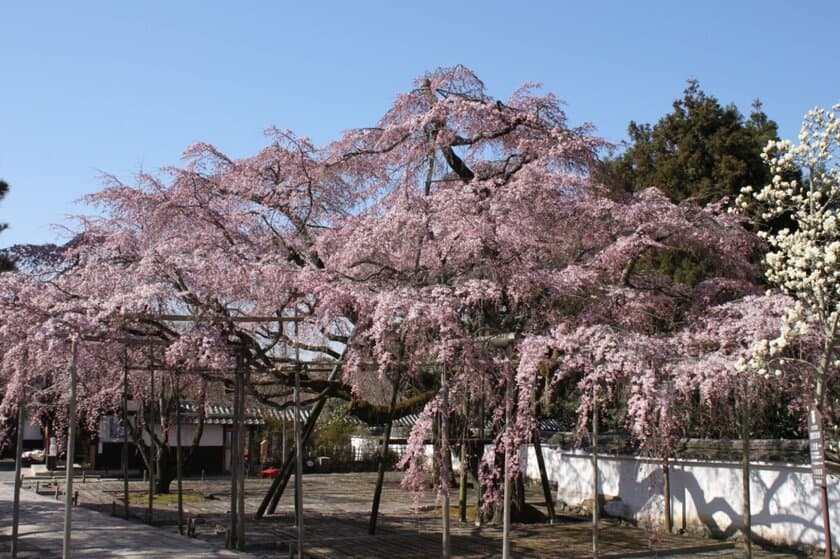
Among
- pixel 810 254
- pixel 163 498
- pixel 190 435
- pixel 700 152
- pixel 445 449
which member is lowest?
pixel 163 498

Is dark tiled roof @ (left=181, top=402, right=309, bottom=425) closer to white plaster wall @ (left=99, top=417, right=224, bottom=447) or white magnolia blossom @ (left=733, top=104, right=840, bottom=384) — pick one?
white plaster wall @ (left=99, top=417, right=224, bottom=447)

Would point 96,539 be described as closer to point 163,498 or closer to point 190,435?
point 163,498

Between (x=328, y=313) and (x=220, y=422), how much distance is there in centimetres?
2188

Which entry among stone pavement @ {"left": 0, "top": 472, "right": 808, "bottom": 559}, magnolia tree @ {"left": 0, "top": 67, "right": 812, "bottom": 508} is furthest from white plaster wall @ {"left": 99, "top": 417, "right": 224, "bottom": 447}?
magnolia tree @ {"left": 0, "top": 67, "right": 812, "bottom": 508}

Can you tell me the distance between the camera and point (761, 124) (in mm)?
25344

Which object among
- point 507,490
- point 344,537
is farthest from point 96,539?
point 507,490

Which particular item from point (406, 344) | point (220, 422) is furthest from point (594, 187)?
point (220, 422)

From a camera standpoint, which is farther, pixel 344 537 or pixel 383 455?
pixel 344 537

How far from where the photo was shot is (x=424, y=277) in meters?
14.4

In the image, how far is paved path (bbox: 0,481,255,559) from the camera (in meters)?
13.5

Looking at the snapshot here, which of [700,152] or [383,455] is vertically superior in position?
[700,152]

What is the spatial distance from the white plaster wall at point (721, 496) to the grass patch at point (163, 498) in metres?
10.4

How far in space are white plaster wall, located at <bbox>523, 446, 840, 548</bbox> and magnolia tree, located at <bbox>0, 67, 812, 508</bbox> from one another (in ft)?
9.18

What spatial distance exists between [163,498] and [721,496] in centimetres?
1447
